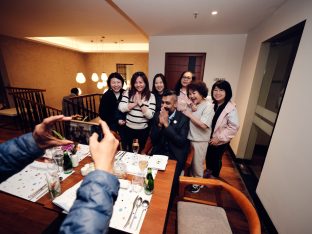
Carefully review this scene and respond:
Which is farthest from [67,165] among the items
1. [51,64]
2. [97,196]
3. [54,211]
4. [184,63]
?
[51,64]

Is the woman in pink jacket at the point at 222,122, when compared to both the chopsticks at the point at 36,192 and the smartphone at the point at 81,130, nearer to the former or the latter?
the smartphone at the point at 81,130

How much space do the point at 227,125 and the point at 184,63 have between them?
2463 mm

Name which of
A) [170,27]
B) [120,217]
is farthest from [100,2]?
[120,217]

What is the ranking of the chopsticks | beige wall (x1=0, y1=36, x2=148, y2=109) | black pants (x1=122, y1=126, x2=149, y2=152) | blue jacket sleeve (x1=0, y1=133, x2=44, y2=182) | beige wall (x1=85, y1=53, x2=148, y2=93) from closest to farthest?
blue jacket sleeve (x1=0, y1=133, x2=44, y2=182) < the chopsticks < black pants (x1=122, y1=126, x2=149, y2=152) < beige wall (x1=0, y1=36, x2=148, y2=109) < beige wall (x1=85, y1=53, x2=148, y2=93)

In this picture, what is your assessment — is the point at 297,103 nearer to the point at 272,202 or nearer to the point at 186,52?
the point at 272,202

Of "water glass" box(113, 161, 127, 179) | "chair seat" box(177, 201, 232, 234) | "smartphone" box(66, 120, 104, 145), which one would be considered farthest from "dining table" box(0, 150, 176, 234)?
"smartphone" box(66, 120, 104, 145)

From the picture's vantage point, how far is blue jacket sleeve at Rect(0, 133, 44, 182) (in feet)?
2.31

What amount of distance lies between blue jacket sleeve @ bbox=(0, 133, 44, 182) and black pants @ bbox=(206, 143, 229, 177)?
2.22 m

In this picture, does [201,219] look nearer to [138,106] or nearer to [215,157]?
[215,157]

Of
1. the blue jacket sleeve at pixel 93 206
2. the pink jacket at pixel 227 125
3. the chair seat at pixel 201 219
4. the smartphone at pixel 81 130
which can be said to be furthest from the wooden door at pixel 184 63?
the blue jacket sleeve at pixel 93 206

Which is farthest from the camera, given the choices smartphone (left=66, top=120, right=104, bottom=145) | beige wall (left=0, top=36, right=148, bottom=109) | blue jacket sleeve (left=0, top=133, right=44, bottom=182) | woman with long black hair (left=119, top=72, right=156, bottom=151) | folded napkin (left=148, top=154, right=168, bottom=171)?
beige wall (left=0, top=36, right=148, bottom=109)

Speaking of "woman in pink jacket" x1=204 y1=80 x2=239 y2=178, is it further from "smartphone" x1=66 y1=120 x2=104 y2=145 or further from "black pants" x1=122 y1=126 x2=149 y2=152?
"smartphone" x1=66 y1=120 x2=104 y2=145

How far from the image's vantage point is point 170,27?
10.3 feet

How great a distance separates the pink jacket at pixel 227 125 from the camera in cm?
199
